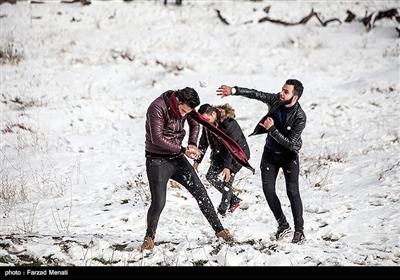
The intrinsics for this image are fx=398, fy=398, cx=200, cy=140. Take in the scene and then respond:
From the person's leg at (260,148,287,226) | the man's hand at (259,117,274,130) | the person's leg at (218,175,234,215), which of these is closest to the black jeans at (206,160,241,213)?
the person's leg at (218,175,234,215)

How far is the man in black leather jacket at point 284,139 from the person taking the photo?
16.2ft

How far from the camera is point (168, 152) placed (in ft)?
15.6

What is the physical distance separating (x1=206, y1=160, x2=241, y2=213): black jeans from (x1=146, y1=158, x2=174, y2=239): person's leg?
6.72 feet

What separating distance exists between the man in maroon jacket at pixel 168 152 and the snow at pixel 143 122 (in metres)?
0.42

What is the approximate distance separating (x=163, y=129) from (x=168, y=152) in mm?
286

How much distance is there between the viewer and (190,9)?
24.1 m

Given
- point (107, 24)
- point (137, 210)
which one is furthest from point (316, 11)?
point (137, 210)

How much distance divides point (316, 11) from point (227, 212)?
18934 mm

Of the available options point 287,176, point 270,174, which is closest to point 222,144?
point 270,174

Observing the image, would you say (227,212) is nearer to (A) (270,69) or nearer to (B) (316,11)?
(A) (270,69)

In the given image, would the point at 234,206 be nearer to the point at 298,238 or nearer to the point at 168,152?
the point at 298,238

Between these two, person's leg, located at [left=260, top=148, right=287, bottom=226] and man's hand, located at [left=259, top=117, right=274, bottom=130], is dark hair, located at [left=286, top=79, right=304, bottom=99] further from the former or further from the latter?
person's leg, located at [left=260, top=148, right=287, bottom=226]

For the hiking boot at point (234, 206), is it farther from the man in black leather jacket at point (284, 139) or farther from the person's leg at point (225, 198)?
the man in black leather jacket at point (284, 139)

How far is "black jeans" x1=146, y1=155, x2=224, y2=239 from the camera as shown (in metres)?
4.73
